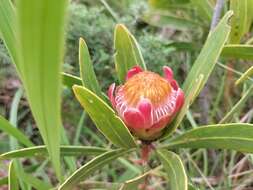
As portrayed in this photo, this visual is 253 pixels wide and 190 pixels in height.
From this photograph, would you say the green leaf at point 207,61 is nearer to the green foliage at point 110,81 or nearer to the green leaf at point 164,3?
the green foliage at point 110,81

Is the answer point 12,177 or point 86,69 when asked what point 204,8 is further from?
point 12,177

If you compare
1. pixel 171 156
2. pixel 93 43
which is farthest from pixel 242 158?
pixel 171 156

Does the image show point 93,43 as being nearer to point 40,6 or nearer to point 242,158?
point 242,158

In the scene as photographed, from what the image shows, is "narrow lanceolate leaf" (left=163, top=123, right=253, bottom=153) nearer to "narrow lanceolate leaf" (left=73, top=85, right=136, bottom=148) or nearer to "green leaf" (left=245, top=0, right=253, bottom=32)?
"narrow lanceolate leaf" (left=73, top=85, right=136, bottom=148)

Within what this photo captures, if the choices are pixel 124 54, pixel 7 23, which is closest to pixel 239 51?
pixel 124 54

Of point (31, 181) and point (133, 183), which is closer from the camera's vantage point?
point (133, 183)

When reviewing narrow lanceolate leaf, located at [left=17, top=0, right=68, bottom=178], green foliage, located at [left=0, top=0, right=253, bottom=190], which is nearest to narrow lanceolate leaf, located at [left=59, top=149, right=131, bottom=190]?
green foliage, located at [left=0, top=0, right=253, bottom=190]
